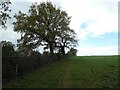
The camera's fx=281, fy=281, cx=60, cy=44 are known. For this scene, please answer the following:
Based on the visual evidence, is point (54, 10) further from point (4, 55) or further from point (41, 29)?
point (4, 55)

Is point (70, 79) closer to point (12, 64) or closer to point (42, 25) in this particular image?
point (12, 64)

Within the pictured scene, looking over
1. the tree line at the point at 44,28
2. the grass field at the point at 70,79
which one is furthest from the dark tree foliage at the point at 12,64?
the tree line at the point at 44,28

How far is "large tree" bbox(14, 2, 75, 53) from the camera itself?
63.2 m

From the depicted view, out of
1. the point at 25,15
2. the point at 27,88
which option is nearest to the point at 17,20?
the point at 25,15

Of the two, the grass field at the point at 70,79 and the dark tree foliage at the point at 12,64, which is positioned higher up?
the dark tree foliage at the point at 12,64

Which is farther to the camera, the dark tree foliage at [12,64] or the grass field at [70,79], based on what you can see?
the dark tree foliage at [12,64]

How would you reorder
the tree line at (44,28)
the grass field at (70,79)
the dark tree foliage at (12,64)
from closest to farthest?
the grass field at (70,79)
the dark tree foliage at (12,64)
the tree line at (44,28)

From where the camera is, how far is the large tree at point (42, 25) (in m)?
63.2

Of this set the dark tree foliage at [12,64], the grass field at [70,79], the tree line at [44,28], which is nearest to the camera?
the grass field at [70,79]

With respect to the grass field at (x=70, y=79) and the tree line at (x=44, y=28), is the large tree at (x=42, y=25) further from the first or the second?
the grass field at (x=70, y=79)

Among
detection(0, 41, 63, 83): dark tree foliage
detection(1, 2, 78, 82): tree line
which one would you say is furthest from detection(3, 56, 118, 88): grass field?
detection(1, 2, 78, 82): tree line

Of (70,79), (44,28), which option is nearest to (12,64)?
(70,79)

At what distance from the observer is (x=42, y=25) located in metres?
62.5

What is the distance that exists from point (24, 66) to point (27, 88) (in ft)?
41.6
